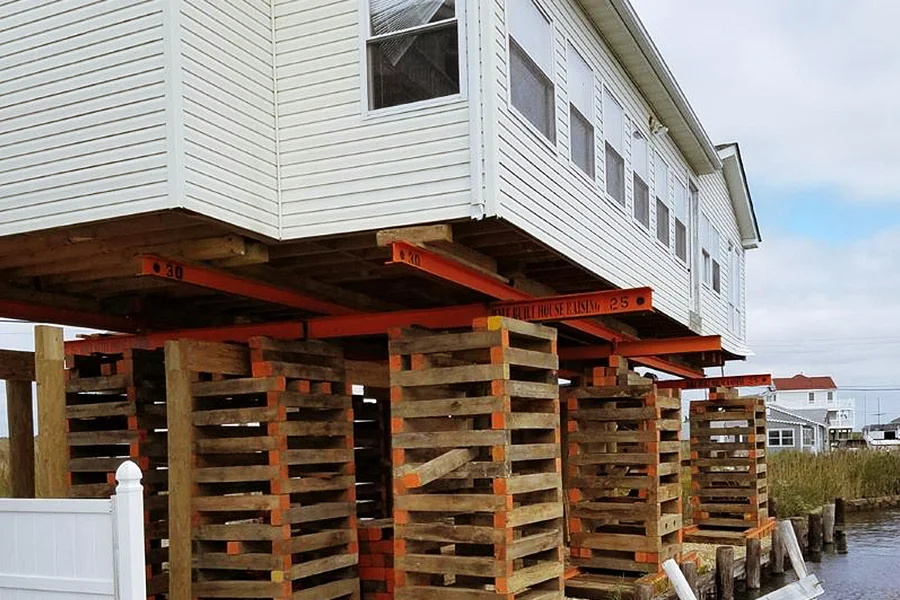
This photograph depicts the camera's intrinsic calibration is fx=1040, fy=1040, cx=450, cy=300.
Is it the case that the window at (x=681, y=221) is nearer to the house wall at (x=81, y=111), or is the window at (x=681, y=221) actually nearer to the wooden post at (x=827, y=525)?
the wooden post at (x=827, y=525)

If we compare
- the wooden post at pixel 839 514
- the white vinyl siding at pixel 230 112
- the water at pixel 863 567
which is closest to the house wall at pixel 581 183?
the white vinyl siding at pixel 230 112

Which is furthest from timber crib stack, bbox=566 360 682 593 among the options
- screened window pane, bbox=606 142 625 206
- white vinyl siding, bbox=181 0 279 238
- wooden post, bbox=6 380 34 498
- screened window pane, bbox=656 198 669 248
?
wooden post, bbox=6 380 34 498

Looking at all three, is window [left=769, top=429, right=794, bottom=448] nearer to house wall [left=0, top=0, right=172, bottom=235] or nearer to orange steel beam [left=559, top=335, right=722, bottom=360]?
orange steel beam [left=559, top=335, right=722, bottom=360]

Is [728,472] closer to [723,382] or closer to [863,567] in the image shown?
[723,382]

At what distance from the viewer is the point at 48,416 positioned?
8.72 m

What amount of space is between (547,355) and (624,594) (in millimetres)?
3864

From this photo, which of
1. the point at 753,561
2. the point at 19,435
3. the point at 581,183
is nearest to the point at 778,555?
the point at 753,561

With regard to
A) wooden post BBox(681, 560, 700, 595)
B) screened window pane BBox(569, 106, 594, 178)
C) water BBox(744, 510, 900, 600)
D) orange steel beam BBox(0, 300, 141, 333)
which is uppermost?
screened window pane BBox(569, 106, 594, 178)

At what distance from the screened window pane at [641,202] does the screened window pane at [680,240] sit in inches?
91.0

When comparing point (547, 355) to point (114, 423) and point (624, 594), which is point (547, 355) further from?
point (114, 423)

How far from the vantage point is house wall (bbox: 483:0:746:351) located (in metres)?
8.82

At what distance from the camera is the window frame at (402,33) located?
855cm

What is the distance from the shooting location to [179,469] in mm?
10125

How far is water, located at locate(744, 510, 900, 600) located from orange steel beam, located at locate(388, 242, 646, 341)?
27.5ft
